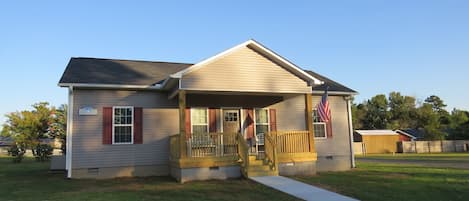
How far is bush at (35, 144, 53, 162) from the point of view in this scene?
24.7 m

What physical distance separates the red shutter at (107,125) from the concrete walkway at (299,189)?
18.0ft

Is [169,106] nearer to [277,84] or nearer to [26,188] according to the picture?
[277,84]

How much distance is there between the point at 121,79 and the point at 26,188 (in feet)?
16.2

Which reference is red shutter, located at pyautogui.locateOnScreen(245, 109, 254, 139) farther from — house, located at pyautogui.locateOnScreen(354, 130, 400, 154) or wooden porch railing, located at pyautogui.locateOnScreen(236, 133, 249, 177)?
house, located at pyautogui.locateOnScreen(354, 130, 400, 154)

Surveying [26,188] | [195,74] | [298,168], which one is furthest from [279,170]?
[26,188]

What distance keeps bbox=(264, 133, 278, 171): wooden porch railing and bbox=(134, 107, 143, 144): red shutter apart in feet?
15.4

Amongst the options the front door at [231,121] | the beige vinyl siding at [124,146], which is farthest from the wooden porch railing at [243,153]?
the beige vinyl siding at [124,146]

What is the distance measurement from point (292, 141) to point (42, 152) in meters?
20.0

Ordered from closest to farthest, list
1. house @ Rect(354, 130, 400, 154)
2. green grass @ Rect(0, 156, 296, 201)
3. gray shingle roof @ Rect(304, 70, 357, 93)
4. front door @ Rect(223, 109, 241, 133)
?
green grass @ Rect(0, 156, 296, 201) → front door @ Rect(223, 109, 241, 133) → gray shingle roof @ Rect(304, 70, 357, 93) → house @ Rect(354, 130, 400, 154)

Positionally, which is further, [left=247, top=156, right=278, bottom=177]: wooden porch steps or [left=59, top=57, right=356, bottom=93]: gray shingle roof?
[left=59, top=57, right=356, bottom=93]: gray shingle roof

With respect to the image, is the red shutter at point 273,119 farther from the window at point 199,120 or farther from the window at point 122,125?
the window at point 122,125

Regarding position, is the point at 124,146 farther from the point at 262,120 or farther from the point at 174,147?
the point at 262,120

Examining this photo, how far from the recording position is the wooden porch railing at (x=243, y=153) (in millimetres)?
11391

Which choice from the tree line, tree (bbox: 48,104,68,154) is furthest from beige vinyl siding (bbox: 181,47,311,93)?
the tree line
